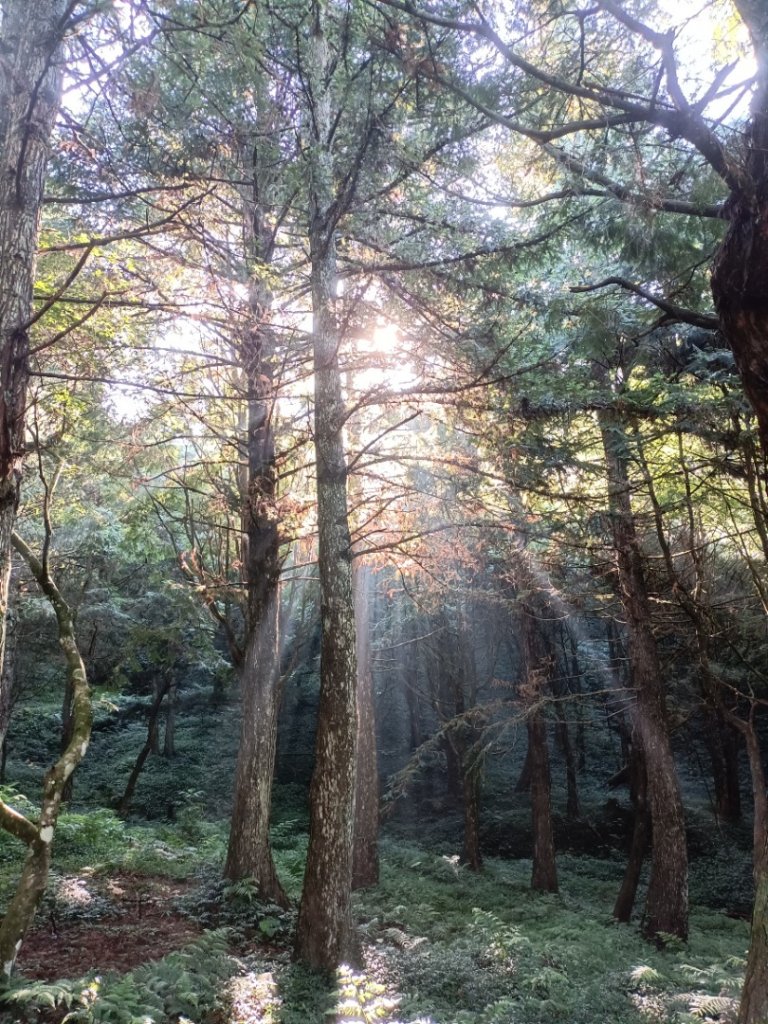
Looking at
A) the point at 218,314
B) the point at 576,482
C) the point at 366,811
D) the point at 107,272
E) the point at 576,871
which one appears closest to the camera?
the point at 107,272

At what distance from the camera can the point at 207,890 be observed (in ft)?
25.9

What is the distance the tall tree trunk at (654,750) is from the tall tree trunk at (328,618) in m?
3.79

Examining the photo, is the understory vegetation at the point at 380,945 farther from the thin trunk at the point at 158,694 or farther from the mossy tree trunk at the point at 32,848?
the thin trunk at the point at 158,694

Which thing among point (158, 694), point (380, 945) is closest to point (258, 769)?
point (380, 945)

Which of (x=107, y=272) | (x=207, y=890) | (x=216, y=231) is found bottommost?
(x=207, y=890)

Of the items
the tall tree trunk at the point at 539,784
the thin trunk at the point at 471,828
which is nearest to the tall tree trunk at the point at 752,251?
the tall tree trunk at the point at 539,784

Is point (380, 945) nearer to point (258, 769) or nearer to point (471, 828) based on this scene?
point (258, 769)

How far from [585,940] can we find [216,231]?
33.6ft

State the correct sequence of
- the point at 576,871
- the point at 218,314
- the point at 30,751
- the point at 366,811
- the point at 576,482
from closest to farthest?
the point at 218,314 < the point at 576,482 < the point at 366,811 < the point at 576,871 < the point at 30,751

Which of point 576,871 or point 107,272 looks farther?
point 576,871

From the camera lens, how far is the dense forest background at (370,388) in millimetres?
4156

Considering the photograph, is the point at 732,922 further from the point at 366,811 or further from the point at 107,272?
the point at 107,272

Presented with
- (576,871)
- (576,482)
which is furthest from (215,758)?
(576,482)

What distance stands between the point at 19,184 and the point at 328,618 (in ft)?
14.6
